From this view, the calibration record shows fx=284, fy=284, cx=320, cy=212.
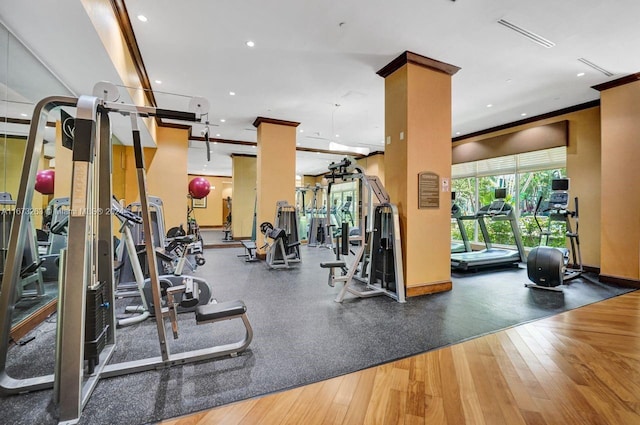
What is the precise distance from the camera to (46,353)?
8.12 ft

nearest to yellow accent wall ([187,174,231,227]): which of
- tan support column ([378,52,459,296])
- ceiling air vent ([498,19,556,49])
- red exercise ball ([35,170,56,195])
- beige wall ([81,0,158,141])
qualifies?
beige wall ([81,0,158,141])

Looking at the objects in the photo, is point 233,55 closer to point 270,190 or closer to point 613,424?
point 270,190

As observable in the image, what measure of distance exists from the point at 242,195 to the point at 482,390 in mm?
10141

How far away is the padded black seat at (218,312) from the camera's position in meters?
2.33

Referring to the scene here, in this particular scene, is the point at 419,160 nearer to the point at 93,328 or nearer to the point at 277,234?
the point at 277,234

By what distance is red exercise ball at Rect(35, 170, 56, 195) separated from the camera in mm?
3381

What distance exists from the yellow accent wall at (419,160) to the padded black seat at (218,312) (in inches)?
102

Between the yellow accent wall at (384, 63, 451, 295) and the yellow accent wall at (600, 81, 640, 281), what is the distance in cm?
304

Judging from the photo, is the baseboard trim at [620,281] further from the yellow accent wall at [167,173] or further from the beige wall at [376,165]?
the yellow accent wall at [167,173]

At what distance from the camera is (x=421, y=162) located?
14.0 ft

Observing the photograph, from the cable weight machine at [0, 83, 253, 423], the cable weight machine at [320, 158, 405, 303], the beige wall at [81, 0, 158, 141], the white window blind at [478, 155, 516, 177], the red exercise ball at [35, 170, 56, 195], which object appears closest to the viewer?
the cable weight machine at [0, 83, 253, 423]

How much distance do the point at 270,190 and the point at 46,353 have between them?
203 inches

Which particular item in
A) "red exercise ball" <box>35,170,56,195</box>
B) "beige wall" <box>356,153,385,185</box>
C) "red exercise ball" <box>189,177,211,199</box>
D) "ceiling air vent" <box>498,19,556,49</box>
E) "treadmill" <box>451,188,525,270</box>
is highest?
"ceiling air vent" <box>498,19,556,49</box>

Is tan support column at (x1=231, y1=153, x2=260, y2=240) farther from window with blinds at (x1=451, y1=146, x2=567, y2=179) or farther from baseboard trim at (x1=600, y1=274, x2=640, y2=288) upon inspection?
baseboard trim at (x1=600, y1=274, x2=640, y2=288)
